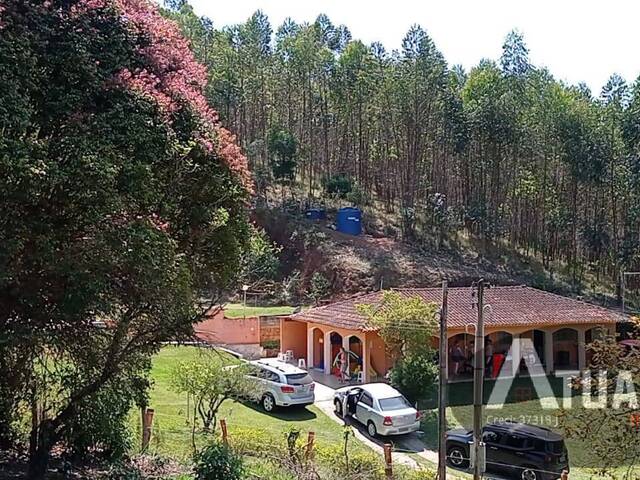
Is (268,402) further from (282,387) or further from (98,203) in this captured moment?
(98,203)

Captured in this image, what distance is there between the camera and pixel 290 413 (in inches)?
709

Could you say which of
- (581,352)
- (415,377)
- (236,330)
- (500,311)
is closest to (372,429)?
(415,377)

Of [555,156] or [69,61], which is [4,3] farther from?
[555,156]

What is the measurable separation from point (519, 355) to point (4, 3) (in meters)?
21.3

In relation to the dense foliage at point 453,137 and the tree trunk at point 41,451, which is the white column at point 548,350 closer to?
the dense foliage at point 453,137

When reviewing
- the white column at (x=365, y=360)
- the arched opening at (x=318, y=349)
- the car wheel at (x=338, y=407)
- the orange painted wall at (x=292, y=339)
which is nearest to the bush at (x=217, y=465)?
the car wheel at (x=338, y=407)

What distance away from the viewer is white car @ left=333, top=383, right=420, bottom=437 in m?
16.4

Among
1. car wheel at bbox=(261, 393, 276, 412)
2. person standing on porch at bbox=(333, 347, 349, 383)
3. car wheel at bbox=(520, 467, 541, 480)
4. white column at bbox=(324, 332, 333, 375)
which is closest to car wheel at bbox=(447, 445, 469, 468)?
car wheel at bbox=(520, 467, 541, 480)

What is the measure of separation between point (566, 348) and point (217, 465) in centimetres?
2023

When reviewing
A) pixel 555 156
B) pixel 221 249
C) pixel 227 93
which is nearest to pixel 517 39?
pixel 555 156

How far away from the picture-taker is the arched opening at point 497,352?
23531 millimetres

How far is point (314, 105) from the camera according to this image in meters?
47.7

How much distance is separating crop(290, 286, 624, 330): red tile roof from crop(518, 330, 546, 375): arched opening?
37.9 inches

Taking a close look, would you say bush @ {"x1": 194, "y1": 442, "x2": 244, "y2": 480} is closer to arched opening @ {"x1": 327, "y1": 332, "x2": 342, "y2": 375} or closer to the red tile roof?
the red tile roof
